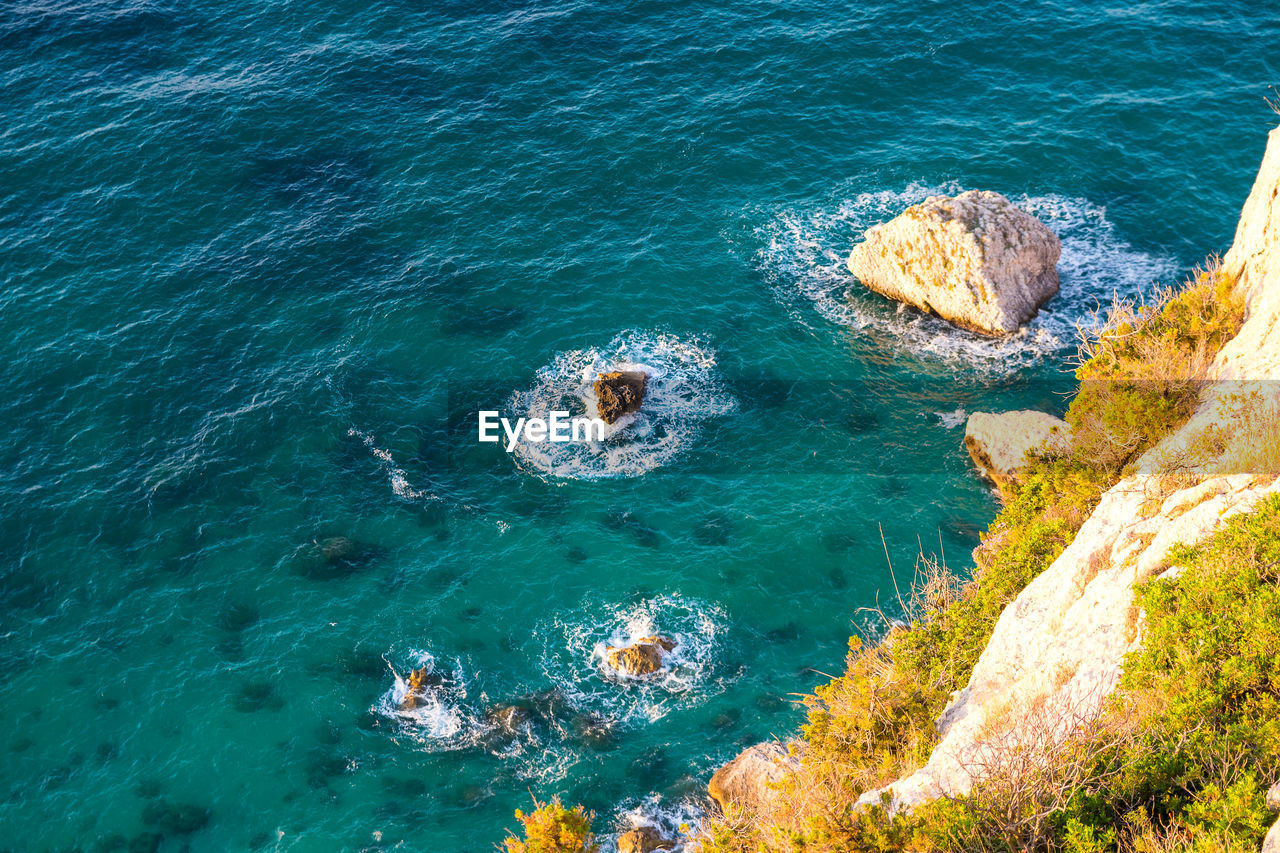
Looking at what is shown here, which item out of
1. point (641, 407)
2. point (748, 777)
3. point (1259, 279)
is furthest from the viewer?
point (641, 407)

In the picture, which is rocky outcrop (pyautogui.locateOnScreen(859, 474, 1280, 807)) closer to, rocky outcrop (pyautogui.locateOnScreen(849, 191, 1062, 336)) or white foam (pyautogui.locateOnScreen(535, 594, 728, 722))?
white foam (pyautogui.locateOnScreen(535, 594, 728, 722))

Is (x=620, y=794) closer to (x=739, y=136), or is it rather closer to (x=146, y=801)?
(x=146, y=801)

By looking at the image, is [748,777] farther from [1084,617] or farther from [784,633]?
[1084,617]

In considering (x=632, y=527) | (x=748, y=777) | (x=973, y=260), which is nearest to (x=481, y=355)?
(x=632, y=527)

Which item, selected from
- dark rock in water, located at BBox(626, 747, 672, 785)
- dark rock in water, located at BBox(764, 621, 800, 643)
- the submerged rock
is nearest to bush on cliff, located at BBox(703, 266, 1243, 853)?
dark rock in water, located at BBox(764, 621, 800, 643)

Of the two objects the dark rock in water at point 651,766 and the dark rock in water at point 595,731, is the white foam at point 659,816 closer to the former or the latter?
the dark rock in water at point 651,766

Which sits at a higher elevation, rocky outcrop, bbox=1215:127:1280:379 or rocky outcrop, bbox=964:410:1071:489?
rocky outcrop, bbox=1215:127:1280:379
